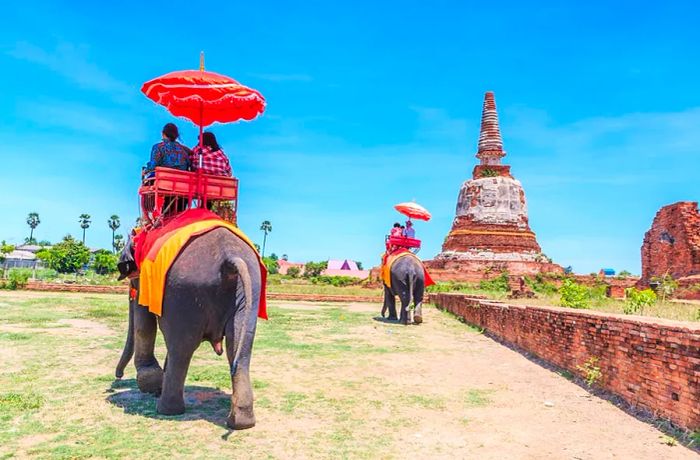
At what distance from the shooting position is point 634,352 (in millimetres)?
5500

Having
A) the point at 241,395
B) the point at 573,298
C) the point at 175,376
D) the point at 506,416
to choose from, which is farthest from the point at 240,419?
the point at 573,298

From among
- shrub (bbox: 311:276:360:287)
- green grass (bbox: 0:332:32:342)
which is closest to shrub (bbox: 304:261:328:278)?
shrub (bbox: 311:276:360:287)

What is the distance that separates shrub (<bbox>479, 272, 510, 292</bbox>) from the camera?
3167 centimetres

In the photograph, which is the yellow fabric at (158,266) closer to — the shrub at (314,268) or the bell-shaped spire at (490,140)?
the bell-shaped spire at (490,140)

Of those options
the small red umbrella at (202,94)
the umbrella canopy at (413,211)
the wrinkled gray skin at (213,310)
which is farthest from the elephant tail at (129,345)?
the umbrella canopy at (413,211)

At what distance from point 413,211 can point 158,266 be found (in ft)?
37.6

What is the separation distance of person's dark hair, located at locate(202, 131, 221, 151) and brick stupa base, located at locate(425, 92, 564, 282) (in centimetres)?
3188

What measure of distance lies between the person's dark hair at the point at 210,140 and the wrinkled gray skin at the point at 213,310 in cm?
136

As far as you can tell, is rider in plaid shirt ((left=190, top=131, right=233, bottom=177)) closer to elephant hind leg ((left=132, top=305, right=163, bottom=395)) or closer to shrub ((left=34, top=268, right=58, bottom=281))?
elephant hind leg ((left=132, top=305, right=163, bottom=395))

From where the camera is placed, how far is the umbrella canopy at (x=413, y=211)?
1556 centimetres

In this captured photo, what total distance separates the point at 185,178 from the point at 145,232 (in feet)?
2.24

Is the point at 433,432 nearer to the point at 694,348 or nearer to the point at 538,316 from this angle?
the point at 694,348

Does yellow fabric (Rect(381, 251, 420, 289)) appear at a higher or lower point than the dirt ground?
higher

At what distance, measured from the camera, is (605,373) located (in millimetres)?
6176
